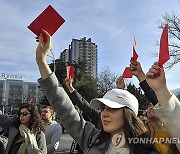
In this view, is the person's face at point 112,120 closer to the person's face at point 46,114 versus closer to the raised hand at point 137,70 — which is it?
the raised hand at point 137,70

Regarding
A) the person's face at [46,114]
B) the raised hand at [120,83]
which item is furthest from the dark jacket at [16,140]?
the raised hand at [120,83]

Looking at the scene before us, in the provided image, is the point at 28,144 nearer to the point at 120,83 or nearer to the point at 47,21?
the point at 120,83

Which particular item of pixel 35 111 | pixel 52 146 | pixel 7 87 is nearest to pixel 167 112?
pixel 35 111

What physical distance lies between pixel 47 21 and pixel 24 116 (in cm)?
188

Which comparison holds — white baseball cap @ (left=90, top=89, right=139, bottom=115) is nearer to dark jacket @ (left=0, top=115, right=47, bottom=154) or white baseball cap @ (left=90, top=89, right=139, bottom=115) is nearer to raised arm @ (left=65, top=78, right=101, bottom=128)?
raised arm @ (left=65, top=78, right=101, bottom=128)

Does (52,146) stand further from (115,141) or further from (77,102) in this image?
(115,141)

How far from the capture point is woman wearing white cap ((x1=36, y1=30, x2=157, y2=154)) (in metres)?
1.88

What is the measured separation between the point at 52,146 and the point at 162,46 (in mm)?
2938

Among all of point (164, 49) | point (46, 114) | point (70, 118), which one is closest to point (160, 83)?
point (164, 49)

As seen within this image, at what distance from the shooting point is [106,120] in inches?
76.0

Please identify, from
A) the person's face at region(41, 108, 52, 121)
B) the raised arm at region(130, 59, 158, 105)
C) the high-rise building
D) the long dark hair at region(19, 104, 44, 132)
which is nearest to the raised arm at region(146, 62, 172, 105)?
the raised arm at region(130, 59, 158, 105)

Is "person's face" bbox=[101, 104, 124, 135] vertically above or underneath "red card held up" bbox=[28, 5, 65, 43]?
underneath

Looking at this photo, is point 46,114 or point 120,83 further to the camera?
point 46,114

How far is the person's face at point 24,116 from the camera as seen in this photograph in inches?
139
